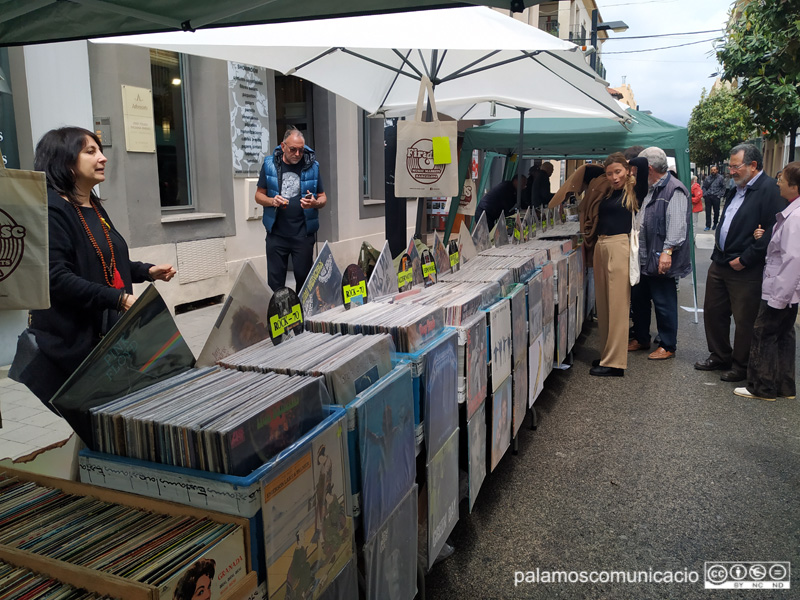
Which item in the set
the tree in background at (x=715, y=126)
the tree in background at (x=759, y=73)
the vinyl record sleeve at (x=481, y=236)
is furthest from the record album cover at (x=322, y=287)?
the tree in background at (x=715, y=126)

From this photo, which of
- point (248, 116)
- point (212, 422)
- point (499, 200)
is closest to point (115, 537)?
point (212, 422)

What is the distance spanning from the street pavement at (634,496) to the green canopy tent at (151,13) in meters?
2.30

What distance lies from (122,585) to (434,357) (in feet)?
4.75

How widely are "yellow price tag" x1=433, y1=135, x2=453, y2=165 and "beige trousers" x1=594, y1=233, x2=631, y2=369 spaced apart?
93.1 inches

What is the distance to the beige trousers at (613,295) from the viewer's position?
220 inches

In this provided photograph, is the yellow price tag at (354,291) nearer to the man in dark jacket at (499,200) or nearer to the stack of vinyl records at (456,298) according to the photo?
the stack of vinyl records at (456,298)

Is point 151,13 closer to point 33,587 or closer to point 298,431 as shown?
point 298,431

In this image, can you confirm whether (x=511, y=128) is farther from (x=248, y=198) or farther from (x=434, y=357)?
(x=434, y=357)

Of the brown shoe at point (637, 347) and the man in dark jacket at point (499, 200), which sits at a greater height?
the man in dark jacket at point (499, 200)

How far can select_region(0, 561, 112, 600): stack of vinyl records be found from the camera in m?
1.14

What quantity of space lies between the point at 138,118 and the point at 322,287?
4993mm

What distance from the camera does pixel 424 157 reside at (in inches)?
158

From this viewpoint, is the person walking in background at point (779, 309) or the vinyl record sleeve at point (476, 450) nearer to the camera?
the vinyl record sleeve at point (476, 450)

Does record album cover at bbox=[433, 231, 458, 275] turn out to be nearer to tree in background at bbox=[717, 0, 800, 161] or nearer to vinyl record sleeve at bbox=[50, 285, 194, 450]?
vinyl record sleeve at bbox=[50, 285, 194, 450]
